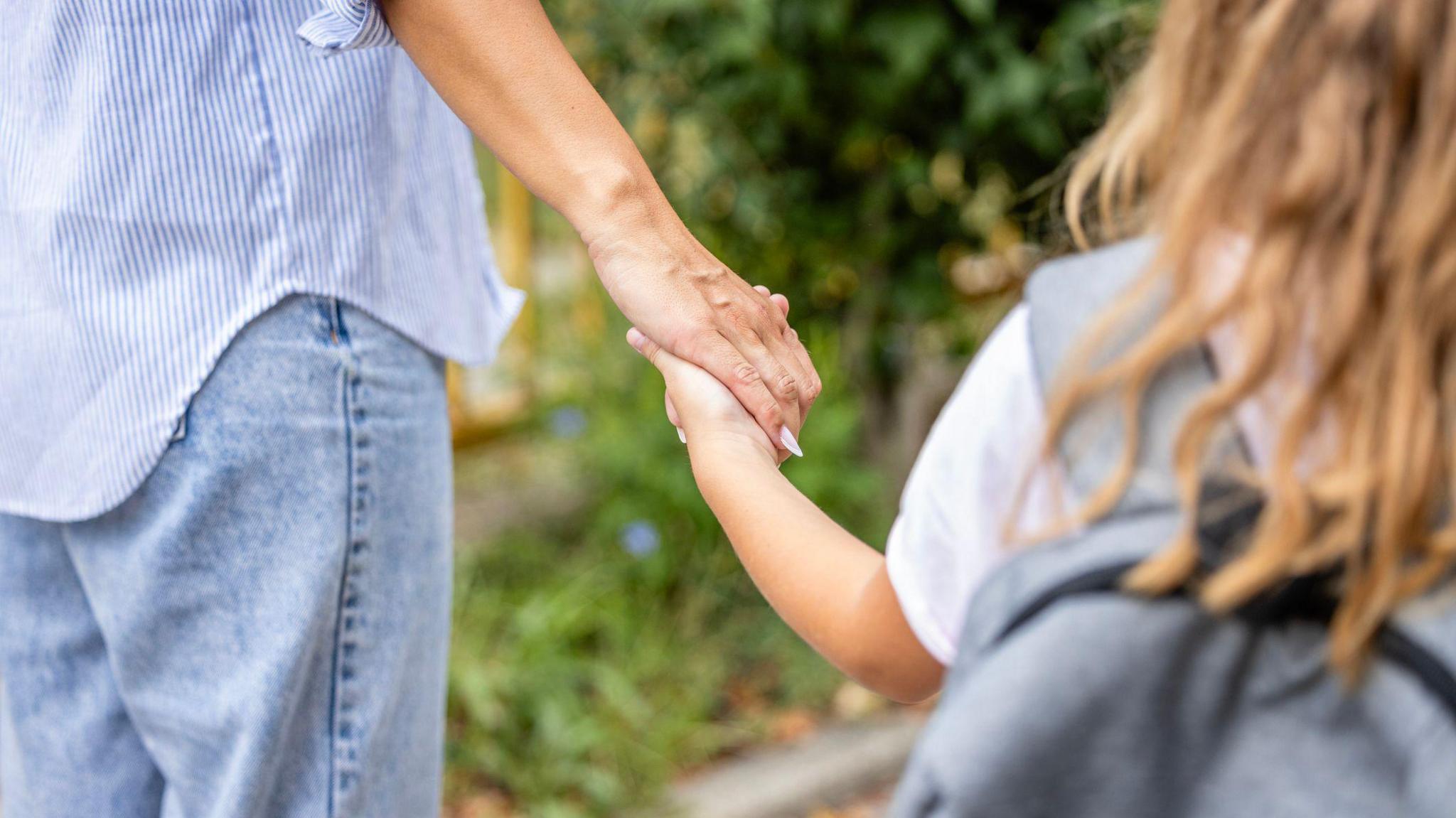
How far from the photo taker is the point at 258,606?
1336 millimetres

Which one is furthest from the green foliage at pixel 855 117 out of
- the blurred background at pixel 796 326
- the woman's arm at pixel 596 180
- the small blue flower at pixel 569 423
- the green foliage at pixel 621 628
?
the woman's arm at pixel 596 180

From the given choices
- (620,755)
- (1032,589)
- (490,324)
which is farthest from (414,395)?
(620,755)

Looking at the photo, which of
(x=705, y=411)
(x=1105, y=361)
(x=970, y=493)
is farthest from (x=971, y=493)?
(x=705, y=411)

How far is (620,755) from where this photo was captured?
2.84 m

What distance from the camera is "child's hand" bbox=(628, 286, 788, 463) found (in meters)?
1.25

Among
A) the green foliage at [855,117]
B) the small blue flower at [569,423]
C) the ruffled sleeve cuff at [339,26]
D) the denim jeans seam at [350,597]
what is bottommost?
the small blue flower at [569,423]

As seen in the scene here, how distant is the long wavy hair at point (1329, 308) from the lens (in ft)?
2.62

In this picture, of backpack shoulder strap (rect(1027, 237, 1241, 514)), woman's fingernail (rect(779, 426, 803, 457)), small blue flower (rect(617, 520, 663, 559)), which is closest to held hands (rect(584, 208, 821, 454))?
woman's fingernail (rect(779, 426, 803, 457))

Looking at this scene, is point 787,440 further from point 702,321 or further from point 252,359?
point 252,359

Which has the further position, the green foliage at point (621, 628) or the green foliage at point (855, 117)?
the green foliage at point (855, 117)

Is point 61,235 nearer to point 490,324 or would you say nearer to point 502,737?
point 490,324

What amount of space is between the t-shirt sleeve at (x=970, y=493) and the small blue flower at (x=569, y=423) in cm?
240

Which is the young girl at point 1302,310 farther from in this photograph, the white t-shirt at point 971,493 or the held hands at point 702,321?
the held hands at point 702,321

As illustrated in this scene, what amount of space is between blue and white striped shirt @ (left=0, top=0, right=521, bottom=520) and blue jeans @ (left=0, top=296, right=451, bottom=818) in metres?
0.04
